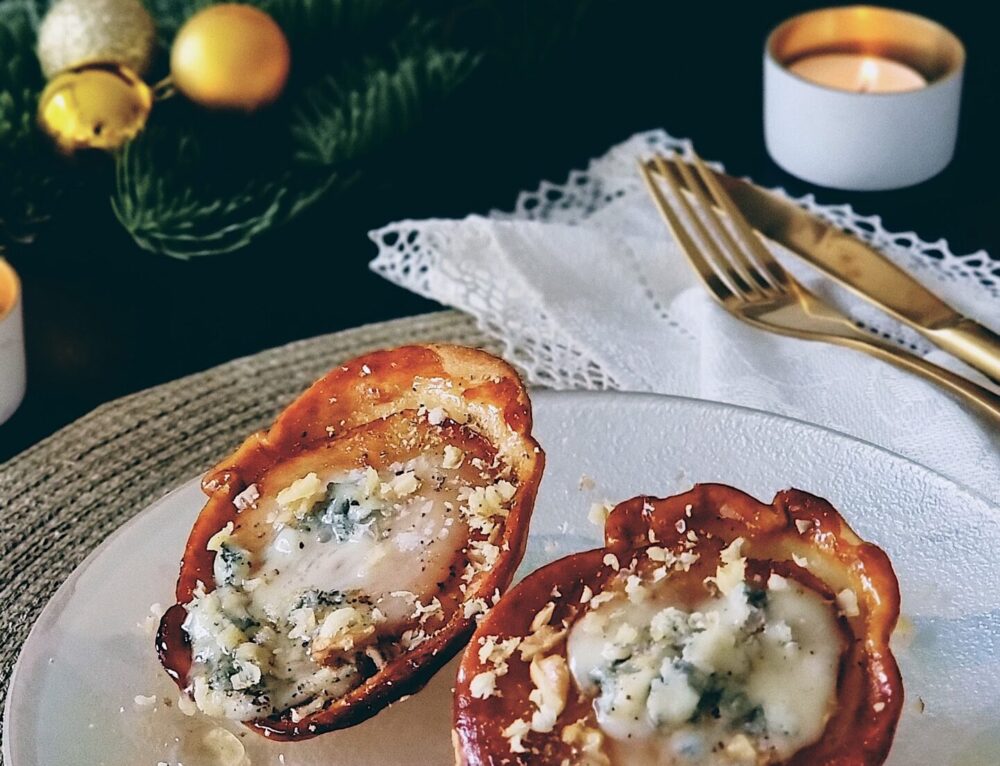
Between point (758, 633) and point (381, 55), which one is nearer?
point (758, 633)

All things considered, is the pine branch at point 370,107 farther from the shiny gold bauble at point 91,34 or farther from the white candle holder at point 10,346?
the white candle holder at point 10,346

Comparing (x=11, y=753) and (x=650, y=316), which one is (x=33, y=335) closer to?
(x=650, y=316)

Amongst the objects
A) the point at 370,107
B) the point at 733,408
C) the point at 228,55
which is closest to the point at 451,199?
the point at 370,107

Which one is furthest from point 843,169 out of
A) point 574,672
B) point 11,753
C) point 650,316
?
point 11,753

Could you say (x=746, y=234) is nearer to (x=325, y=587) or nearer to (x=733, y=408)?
(x=733, y=408)

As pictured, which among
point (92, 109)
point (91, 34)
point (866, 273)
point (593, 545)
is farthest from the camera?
point (91, 34)

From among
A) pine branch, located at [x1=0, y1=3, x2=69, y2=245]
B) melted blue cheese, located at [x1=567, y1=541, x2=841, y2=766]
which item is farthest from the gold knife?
pine branch, located at [x1=0, y1=3, x2=69, y2=245]
